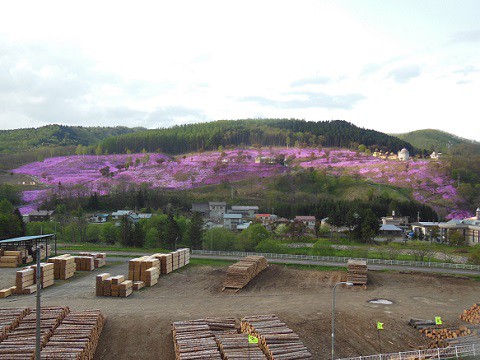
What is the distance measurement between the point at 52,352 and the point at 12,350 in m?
1.60

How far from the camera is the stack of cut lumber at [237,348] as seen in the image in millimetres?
17017

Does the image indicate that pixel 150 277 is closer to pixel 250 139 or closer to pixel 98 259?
pixel 98 259

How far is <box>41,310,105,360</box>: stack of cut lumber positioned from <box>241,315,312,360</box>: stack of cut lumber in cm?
758

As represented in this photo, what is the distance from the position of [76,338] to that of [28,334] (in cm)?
229

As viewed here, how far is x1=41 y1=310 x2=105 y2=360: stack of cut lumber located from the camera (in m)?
17.0

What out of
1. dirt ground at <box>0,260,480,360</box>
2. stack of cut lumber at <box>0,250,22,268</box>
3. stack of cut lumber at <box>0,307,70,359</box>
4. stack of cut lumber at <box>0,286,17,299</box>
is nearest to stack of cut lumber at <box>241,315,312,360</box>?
dirt ground at <box>0,260,480,360</box>

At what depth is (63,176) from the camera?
115 metres

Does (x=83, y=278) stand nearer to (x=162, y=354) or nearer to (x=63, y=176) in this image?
(x=162, y=354)

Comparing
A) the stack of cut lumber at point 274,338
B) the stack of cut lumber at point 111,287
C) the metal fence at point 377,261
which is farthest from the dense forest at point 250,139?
the stack of cut lumber at point 274,338

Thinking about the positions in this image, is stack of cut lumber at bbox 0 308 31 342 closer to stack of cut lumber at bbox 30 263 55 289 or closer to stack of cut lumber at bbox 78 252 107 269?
stack of cut lumber at bbox 30 263 55 289

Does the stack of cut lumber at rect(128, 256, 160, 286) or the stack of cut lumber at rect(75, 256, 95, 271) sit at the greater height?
the stack of cut lumber at rect(128, 256, 160, 286)

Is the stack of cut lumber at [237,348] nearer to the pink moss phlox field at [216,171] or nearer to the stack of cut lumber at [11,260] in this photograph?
the stack of cut lumber at [11,260]

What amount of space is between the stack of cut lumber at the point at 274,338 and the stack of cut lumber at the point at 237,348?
22.1 inches

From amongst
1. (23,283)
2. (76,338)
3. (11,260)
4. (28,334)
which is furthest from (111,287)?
(11,260)
